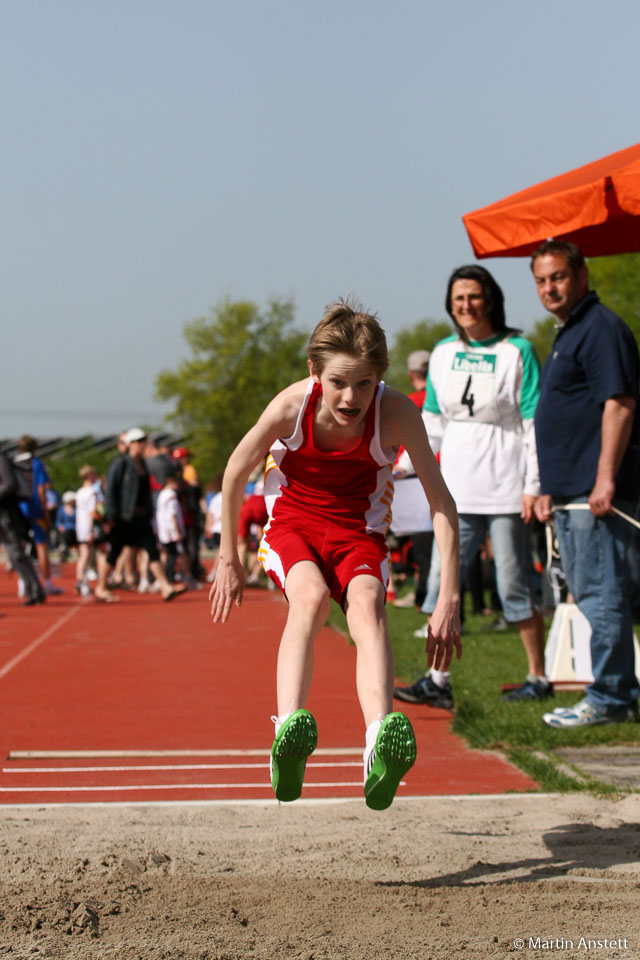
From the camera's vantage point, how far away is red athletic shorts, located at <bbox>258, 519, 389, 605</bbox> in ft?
13.9

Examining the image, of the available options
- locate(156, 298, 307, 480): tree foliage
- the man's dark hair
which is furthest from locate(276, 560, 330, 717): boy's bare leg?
locate(156, 298, 307, 480): tree foliage

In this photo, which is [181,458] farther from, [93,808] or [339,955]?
[339,955]

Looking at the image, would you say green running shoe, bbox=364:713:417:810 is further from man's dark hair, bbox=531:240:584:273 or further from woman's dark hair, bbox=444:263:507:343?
woman's dark hair, bbox=444:263:507:343

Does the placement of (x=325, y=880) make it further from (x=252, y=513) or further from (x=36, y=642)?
(x=252, y=513)

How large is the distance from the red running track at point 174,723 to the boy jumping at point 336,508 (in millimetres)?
1242

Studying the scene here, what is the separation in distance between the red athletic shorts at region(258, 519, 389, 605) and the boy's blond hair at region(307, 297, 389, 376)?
617 mm

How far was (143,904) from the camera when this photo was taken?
3482 millimetres

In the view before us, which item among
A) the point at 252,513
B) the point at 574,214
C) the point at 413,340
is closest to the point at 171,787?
A: the point at 574,214

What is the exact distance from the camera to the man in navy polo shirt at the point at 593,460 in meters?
5.94

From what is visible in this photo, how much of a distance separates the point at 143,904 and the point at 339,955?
74 cm

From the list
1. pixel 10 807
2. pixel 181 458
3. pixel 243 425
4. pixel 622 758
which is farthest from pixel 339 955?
pixel 243 425

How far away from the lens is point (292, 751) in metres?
3.73

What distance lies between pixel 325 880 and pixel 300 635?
803mm

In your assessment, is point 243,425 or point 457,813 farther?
point 243,425
